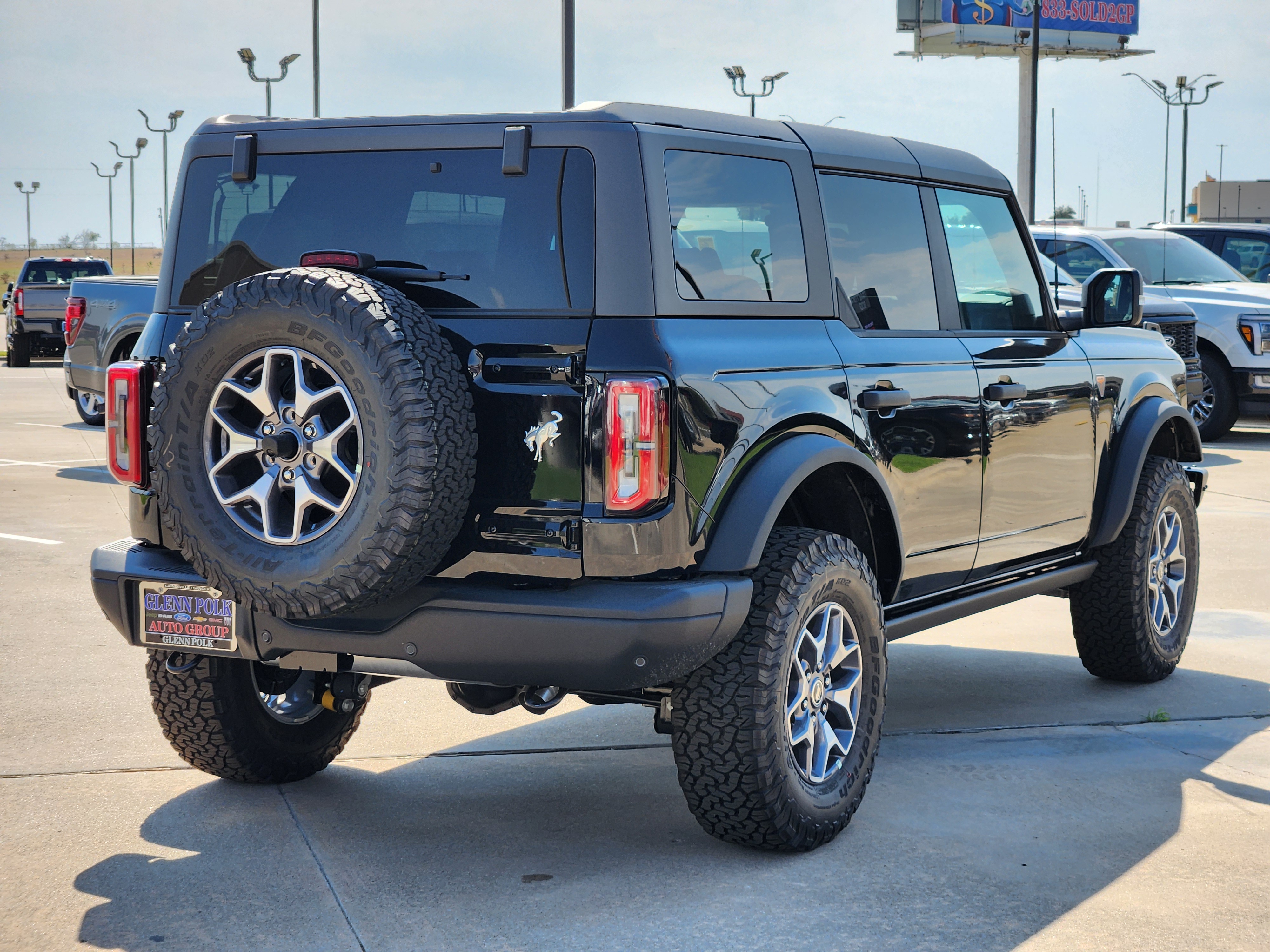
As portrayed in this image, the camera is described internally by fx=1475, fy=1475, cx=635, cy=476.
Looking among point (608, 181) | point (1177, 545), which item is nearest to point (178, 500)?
point (608, 181)

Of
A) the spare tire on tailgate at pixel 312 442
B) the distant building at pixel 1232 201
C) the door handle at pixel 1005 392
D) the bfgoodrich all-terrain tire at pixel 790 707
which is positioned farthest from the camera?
the distant building at pixel 1232 201

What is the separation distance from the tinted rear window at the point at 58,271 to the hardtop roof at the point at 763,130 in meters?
24.1

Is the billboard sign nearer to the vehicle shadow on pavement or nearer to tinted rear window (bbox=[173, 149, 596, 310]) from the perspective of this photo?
the vehicle shadow on pavement

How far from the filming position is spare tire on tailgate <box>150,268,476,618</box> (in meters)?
3.39

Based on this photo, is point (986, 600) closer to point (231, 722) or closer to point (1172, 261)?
point (231, 722)

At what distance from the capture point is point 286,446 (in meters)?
3.51

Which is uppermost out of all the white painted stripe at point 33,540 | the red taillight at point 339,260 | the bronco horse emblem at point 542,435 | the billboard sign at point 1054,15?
the billboard sign at point 1054,15

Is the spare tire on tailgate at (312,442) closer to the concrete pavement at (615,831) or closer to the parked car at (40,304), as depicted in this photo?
the concrete pavement at (615,831)

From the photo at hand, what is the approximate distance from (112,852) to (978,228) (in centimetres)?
350

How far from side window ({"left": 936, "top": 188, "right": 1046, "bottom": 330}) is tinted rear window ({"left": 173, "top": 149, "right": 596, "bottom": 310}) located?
1824 millimetres

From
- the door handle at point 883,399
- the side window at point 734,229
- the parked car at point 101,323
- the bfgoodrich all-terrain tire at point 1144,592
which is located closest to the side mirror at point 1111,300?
the bfgoodrich all-terrain tire at point 1144,592

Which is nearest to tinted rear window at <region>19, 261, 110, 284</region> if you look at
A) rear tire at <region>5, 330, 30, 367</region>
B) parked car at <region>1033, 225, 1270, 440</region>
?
rear tire at <region>5, 330, 30, 367</region>

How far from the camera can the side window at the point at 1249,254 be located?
17.5 metres

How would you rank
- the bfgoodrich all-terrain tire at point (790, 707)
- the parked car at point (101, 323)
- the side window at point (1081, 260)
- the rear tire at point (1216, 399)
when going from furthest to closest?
the rear tire at point (1216, 399) → the side window at point (1081, 260) → the parked car at point (101, 323) → the bfgoodrich all-terrain tire at point (790, 707)
